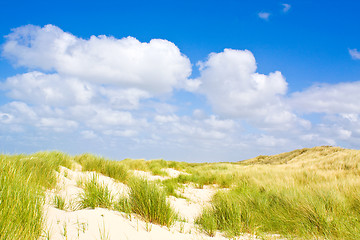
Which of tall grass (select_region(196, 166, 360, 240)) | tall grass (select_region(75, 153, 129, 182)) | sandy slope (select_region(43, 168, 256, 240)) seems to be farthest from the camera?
tall grass (select_region(75, 153, 129, 182))

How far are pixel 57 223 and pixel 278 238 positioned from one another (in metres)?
3.07

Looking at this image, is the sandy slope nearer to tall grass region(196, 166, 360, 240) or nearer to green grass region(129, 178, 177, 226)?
green grass region(129, 178, 177, 226)

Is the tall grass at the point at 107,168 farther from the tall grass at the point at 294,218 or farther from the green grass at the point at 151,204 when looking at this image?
the tall grass at the point at 294,218

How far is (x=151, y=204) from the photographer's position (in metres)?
3.59

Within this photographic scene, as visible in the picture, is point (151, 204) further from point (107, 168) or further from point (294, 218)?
point (107, 168)

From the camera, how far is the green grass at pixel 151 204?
11.3 feet

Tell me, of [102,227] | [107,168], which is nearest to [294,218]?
[102,227]

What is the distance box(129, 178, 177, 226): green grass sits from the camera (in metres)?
3.44

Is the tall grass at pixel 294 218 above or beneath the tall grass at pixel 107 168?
beneath

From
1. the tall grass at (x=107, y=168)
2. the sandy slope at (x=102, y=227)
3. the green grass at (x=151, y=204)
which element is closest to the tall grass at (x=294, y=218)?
the sandy slope at (x=102, y=227)

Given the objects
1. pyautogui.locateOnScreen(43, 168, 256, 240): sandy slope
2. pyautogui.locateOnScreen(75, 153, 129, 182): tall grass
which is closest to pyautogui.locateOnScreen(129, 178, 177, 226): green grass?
pyautogui.locateOnScreen(43, 168, 256, 240): sandy slope

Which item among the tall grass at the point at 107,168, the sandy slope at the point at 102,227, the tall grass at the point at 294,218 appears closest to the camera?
the sandy slope at the point at 102,227

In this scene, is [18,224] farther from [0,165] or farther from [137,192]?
[137,192]

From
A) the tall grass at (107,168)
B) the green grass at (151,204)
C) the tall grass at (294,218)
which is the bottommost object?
the tall grass at (294,218)
